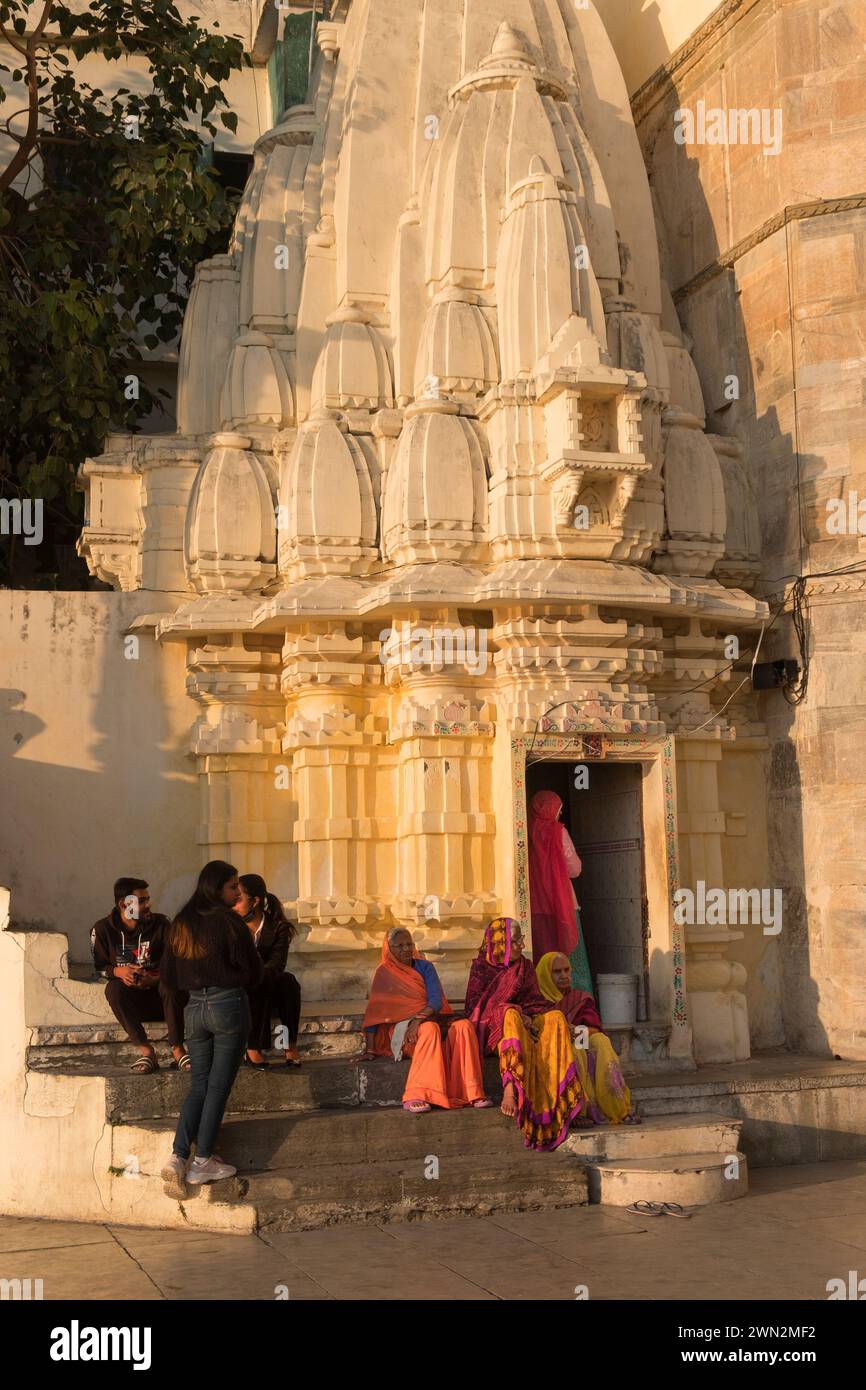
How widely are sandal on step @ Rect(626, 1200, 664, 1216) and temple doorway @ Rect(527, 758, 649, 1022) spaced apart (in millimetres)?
3132

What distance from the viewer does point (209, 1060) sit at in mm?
8570

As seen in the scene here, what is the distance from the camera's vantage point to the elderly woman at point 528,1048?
938 cm

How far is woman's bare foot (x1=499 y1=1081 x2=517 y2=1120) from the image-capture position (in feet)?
30.5

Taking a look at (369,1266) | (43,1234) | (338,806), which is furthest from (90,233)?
(369,1266)

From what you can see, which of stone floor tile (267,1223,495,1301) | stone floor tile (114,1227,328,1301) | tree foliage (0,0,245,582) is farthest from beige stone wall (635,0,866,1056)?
stone floor tile (114,1227,328,1301)

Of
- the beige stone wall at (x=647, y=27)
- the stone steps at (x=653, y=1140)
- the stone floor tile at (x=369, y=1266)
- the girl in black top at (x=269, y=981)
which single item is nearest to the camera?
the stone floor tile at (x=369, y=1266)

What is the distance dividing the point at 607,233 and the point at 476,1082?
23.5ft

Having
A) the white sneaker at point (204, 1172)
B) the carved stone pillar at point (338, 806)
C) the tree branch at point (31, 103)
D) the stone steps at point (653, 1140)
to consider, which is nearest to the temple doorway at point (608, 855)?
the carved stone pillar at point (338, 806)

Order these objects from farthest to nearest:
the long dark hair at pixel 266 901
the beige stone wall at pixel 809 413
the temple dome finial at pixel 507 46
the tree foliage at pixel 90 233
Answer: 1. the tree foliage at pixel 90 233
2. the temple dome finial at pixel 507 46
3. the beige stone wall at pixel 809 413
4. the long dark hair at pixel 266 901

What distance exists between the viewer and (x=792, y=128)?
43.4ft

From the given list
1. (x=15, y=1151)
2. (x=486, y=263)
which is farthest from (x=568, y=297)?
(x=15, y=1151)

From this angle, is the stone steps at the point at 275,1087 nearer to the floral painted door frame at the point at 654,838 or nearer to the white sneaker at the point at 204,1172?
the white sneaker at the point at 204,1172

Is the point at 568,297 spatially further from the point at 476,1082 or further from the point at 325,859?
the point at 476,1082

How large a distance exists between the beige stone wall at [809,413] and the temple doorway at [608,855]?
1.23m
